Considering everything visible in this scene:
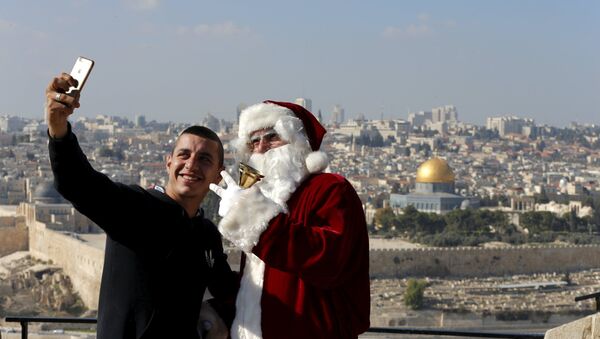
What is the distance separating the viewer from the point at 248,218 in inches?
119

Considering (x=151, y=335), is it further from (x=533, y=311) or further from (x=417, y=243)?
(x=417, y=243)

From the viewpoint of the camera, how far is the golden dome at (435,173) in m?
46.1

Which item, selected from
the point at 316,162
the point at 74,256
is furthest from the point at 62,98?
the point at 74,256

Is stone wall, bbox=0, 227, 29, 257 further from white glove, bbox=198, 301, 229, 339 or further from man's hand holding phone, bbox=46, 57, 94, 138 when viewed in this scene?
man's hand holding phone, bbox=46, 57, 94, 138

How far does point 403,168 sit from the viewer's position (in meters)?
76.7

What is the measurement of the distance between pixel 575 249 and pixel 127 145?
67.6m

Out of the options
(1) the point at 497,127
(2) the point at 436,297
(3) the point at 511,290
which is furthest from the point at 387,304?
(1) the point at 497,127

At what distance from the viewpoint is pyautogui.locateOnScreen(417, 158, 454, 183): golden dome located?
1815 inches

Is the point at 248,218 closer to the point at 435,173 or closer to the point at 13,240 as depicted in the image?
the point at 13,240

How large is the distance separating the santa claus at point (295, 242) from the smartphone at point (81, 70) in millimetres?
474

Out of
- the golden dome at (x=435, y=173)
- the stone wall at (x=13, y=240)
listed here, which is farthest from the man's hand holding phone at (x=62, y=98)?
the golden dome at (x=435, y=173)

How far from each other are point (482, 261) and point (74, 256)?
10.3m

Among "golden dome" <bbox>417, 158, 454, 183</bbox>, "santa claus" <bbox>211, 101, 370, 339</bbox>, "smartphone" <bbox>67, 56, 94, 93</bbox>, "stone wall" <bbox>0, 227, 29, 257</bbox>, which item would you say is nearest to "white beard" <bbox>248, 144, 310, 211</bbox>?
"santa claus" <bbox>211, 101, 370, 339</bbox>

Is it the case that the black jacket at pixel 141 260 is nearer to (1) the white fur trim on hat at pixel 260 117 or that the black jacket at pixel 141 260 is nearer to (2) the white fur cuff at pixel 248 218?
(2) the white fur cuff at pixel 248 218
